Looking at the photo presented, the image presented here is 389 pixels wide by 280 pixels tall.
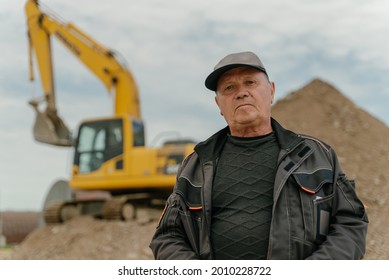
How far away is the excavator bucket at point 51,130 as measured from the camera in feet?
38.3

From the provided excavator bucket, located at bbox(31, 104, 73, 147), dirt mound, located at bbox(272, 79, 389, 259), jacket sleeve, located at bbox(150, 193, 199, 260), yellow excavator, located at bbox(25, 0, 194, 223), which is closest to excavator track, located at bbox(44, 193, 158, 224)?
yellow excavator, located at bbox(25, 0, 194, 223)

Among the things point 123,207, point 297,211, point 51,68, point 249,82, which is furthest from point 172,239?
point 51,68

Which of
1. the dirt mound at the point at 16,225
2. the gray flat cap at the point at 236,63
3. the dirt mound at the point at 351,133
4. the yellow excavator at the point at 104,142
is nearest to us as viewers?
the gray flat cap at the point at 236,63

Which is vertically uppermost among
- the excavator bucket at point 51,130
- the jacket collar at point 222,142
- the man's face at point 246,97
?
the excavator bucket at point 51,130

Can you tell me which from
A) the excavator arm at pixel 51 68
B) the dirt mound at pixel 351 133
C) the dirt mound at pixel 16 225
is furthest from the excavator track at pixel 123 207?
the dirt mound at pixel 16 225

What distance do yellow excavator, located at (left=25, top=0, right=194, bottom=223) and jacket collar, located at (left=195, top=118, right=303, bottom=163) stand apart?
790 cm

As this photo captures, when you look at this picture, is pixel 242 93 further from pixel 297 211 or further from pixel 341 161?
pixel 341 161

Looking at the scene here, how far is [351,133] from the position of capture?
10.8 metres

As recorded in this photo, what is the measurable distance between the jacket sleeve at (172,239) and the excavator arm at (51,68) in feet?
29.6

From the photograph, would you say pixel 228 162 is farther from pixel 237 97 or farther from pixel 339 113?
pixel 339 113

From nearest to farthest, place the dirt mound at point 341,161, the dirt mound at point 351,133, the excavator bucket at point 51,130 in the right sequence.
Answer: the dirt mound at point 351,133, the dirt mound at point 341,161, the excavator bucket at point 51,130

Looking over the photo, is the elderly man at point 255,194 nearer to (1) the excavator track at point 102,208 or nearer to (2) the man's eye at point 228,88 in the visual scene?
(2) the man's eye at point 228,88

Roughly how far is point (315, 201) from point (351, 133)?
9.08 metres
